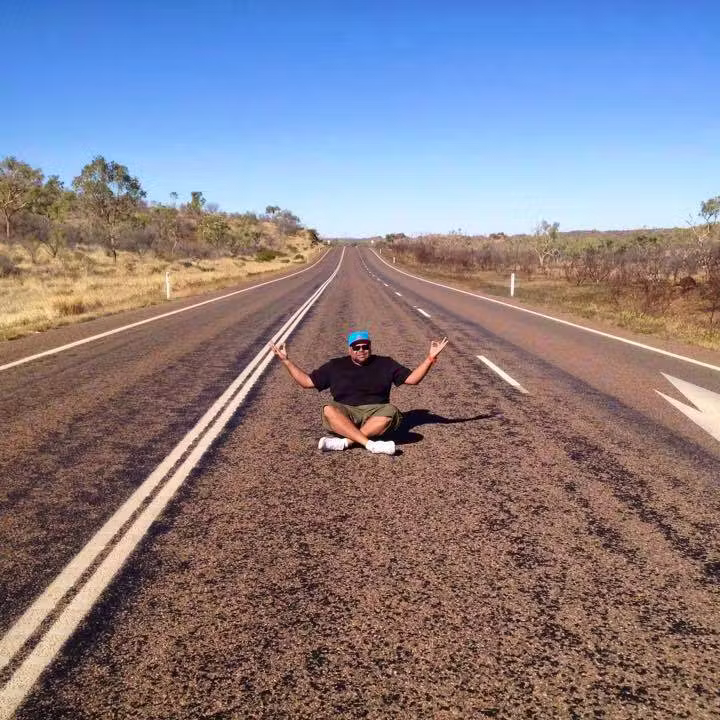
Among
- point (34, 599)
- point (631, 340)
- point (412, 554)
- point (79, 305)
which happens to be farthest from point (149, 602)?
point (79, 305)

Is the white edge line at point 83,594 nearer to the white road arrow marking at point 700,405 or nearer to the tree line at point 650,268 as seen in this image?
the white road arrow marking at point 700,405

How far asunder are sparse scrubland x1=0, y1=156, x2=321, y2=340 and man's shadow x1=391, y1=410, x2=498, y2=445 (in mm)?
10229

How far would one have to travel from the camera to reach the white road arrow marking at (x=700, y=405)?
618 cm

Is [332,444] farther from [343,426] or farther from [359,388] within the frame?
[359,388]

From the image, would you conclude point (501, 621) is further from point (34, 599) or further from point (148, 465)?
point (148, 465)

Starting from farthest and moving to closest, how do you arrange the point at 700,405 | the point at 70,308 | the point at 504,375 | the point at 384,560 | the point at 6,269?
1. the point at 6,269
2. the point at 70,308
3. the point at 504,375
4. the point at 700,405
5. the point at 384,560

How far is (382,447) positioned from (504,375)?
3931 millimetres

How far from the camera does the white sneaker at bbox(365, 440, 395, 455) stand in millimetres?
5090

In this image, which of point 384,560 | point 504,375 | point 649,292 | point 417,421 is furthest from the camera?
point 649,292

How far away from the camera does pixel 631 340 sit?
12.5 meters

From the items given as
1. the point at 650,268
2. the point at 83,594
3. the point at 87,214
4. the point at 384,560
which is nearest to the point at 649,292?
the point at 650,268

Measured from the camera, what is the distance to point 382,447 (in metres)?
5.12

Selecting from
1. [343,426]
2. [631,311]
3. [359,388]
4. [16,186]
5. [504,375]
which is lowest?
[631,311]

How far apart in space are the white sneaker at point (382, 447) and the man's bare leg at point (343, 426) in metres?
0.07
